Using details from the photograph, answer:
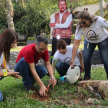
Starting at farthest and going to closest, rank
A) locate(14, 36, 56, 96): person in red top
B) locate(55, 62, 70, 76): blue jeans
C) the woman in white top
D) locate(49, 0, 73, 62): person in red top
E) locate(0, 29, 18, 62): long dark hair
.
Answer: locate(49, 0, 73, 62): person in red top < locate(55, 62, 70, 76): blue jeans < the woman in white top < locate(14, 36, 56, 96): person in red top < locate(0, 29, 18, 62): long dark hair

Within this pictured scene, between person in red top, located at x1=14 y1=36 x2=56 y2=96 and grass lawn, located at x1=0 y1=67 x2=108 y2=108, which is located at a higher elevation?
person in red top, located at x1=14 y1=36 x2=56 y2=96

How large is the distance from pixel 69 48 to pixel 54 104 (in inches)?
56.8

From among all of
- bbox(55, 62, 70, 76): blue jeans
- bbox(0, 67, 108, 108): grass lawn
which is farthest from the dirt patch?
bbox(55, 62, 70, 76): blue jeans

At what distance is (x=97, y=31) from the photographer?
2.96 meters

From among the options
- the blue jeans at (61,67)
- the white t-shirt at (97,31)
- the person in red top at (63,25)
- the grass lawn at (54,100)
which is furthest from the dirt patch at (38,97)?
the person in red top at (63,25)

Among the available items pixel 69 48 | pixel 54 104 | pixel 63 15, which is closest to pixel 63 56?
pixel 69 48

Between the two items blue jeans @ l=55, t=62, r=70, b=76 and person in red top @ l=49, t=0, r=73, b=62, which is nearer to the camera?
blue jeans @ l=55, t=62, r=70, b=76

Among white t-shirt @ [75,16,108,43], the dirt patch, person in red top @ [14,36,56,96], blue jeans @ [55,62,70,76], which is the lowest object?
the dirt patch

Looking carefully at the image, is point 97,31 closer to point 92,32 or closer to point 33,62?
point 92,32

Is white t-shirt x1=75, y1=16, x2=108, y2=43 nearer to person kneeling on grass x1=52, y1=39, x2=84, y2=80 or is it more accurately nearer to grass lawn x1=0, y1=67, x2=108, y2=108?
person kneeling on grass x1=52, y1=39, x2=84, y2=80

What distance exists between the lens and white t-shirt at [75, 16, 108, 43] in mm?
2906

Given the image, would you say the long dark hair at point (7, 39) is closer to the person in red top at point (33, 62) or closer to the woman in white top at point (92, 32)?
the person in red top at point (33, 62)

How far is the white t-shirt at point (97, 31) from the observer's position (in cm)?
291

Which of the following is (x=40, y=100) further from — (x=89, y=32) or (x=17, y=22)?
(x=17, y=22)
